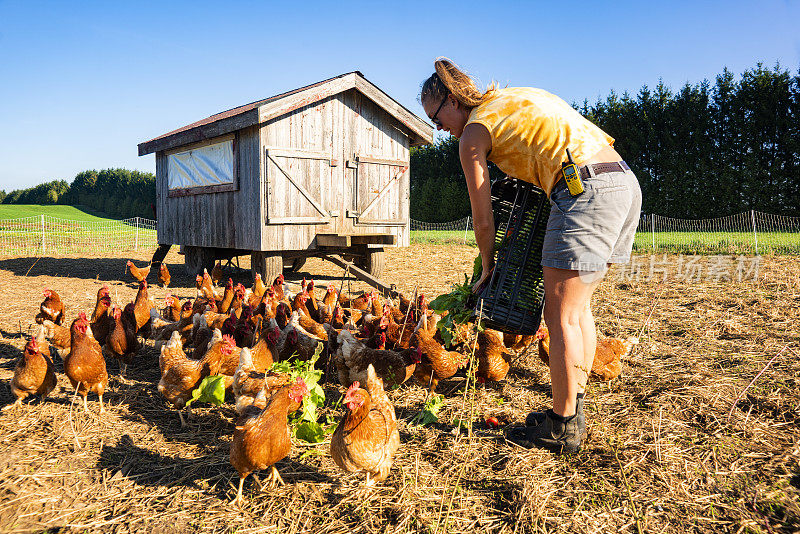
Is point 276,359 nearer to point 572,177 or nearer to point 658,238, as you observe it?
point 572,177

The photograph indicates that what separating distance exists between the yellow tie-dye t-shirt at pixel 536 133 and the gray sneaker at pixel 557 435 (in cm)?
130

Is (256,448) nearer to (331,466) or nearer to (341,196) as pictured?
(331,466)

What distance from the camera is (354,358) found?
3.59 meters

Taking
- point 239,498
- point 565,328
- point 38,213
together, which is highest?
point 38,213

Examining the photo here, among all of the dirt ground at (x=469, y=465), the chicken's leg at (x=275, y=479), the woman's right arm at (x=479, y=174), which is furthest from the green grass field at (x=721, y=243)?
the chicken's leg at (x=275, y=479)

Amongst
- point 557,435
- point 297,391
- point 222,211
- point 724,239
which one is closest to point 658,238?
point 724,239

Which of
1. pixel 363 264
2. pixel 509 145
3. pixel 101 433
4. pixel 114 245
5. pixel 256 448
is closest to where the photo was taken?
pixel 256 448

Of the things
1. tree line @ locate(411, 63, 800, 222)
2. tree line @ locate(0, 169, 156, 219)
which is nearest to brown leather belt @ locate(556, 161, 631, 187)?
tree line @ locate(411, 63, 800, 222)

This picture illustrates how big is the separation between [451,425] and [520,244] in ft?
4.22

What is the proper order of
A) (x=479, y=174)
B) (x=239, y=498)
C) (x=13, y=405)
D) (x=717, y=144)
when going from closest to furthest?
(x=239, y=498), (x=479, y=174), (x=13, y=405), (x=717, y=144)

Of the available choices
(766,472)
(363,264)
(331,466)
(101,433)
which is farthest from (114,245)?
(766,472)

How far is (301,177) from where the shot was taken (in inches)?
374

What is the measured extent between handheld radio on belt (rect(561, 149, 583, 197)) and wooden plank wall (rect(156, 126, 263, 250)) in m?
7.56

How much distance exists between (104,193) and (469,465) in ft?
195
